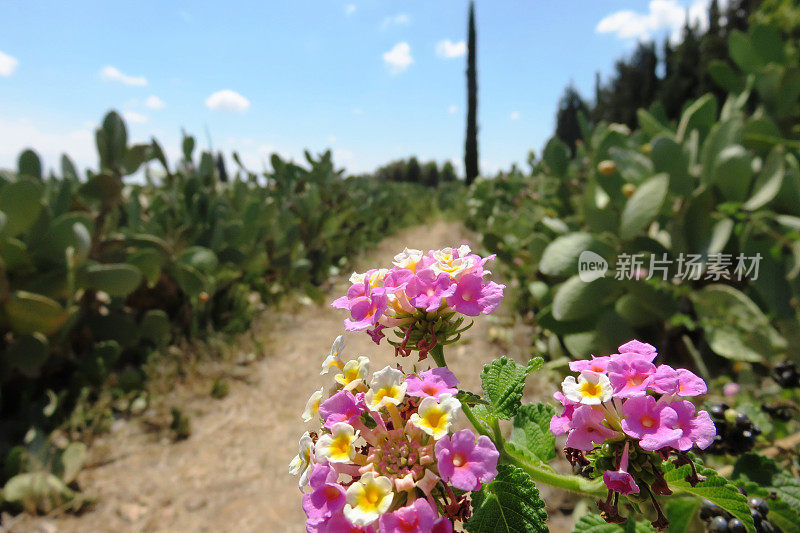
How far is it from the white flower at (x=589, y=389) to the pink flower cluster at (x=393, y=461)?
10 centimetres

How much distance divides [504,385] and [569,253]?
1.46 meters

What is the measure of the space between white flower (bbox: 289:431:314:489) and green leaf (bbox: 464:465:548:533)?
0.52 ft

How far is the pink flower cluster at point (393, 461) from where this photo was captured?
0.43 m

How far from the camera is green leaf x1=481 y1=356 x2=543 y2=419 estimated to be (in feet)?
1.80

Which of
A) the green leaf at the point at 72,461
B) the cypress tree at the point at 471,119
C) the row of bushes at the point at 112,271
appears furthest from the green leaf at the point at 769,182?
the cypress tree at the point at 471,119

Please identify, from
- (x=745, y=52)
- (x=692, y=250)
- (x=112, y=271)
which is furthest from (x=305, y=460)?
(x=745, y=52)

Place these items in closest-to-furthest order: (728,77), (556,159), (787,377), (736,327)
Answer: (787,377) → (736,327) → (728,77) → (556,159)

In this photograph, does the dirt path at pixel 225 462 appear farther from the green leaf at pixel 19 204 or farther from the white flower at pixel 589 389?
the green leaf at pixel 19 204

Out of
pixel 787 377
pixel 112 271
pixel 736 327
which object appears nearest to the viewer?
pixel 787 377

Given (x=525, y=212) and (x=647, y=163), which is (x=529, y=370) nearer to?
(x=647, y=163)

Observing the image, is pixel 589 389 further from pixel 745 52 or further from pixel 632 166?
pixel 745 52

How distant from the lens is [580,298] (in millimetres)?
1853

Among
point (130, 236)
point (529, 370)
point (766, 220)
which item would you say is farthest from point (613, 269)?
point (130, 236)

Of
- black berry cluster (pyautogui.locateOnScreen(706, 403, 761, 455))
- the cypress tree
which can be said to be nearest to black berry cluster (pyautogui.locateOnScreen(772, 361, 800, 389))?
black berry cluster (pyautogui.locateOnScreen(706, 403, 761, 455))
